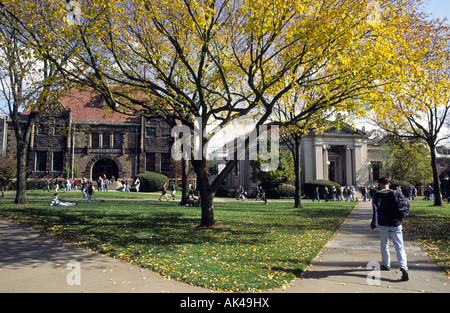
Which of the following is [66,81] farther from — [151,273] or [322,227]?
[322,227]

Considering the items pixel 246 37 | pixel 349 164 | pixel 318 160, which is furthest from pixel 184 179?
pixel 349 164

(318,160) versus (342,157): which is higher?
(342,157)

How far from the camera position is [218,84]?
1425 cm

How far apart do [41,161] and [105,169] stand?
26.9 ft

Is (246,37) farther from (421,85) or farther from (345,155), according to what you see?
(345,155)

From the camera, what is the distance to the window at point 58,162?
43.4 m

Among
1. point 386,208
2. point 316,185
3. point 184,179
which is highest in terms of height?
point 184,179

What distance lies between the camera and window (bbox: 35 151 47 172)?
43.2m

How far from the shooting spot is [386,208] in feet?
20.9

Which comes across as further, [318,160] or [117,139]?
[318,160]

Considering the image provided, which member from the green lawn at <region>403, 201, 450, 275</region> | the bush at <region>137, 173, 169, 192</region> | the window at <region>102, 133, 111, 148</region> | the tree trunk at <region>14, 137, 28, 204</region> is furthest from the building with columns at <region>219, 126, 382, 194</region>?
the green lawn at <region>403, 201, 450, 275</region>

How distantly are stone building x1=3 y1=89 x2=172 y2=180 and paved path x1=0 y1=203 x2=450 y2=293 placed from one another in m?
36.8

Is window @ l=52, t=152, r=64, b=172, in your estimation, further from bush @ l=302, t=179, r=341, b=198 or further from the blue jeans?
the blue jeans

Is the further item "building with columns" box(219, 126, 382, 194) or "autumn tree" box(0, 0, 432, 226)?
"building with columns" box(219, 126, 382, 194)
